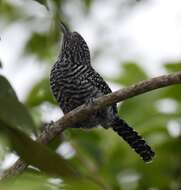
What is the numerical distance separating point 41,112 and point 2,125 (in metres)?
2.21

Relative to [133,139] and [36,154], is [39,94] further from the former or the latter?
[36,154]

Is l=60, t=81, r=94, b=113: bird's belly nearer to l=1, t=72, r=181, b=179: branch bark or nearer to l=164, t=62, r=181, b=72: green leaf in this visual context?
l=164, t=62, r=181, b=72: green leaf

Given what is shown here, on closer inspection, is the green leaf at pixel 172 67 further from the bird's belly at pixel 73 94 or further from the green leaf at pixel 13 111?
the green leaf at pixel 13 111

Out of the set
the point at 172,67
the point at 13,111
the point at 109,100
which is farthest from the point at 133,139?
the point at 13,111

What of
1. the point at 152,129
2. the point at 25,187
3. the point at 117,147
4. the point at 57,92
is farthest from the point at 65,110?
the point at 25,187

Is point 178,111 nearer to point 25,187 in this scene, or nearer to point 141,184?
point 141,184

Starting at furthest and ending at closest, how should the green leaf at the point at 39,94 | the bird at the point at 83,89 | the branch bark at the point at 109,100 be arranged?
1. the bird at the point at 83,89
2. the green leaf at the point at 39,94
3. the branch bark at the point at 109,100

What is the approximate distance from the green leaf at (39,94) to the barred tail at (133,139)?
2.42 ft

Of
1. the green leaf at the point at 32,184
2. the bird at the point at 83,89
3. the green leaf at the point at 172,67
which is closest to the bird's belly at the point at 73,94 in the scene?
the bird at the point at 83,89

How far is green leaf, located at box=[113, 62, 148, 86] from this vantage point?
3.62 meters

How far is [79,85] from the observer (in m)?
4.43

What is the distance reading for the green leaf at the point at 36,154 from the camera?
0.76 meters

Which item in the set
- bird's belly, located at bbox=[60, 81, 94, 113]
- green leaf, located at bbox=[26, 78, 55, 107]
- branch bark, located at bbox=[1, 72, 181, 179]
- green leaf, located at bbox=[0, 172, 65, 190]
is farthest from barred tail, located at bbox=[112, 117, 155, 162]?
green leaf, located at bbox=[0, 172, 65, 190]

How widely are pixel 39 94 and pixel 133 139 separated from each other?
3.52 feet
